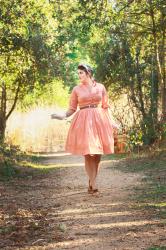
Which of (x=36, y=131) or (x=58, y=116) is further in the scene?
(x=36, y=131)

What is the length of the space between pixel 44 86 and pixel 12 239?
16516 millimetres

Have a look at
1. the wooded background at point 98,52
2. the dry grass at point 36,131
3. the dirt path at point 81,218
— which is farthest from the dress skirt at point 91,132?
the dry grass at point 36,131

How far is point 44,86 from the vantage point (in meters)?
21.9

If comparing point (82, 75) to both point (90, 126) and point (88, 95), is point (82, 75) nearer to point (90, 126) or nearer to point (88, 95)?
point (88, 95)

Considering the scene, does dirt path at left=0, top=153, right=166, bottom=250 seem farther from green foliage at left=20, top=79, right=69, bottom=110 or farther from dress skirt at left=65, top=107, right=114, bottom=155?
green foliage at left=20, top=79, right=69, bottom=110

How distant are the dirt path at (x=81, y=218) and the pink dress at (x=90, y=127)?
77cm

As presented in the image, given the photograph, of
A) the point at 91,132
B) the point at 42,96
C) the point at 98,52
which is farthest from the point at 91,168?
the point at 42,96

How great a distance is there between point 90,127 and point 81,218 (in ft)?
6.95

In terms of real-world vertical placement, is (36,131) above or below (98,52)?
below

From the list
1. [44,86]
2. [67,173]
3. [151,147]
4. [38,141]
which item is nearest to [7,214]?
[67,173]

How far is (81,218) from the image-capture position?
21.6 feet

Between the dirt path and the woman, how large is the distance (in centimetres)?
59

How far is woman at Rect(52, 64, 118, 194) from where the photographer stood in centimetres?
834

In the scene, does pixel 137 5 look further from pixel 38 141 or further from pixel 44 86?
pixel 38 141
